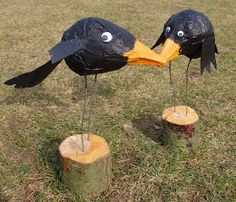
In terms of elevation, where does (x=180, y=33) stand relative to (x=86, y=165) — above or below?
above

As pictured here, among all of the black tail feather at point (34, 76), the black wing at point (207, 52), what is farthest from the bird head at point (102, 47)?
the black wing at point (207, 52)

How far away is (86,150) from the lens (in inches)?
114

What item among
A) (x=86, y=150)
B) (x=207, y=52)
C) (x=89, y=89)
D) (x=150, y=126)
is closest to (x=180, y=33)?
(x=207, y=52)

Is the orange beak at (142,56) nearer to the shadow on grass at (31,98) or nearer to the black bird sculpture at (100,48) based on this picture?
the black bird sculpture at (100,48)

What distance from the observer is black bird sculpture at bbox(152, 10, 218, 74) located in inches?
118

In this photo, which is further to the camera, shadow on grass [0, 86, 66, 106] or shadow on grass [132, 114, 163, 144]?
shadow on grass [0, 86, 66, 106]

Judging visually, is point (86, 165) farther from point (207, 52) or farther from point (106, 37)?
point (207, 52)

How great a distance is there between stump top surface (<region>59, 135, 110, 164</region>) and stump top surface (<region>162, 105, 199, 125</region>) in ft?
2.56

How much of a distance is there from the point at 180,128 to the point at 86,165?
3.46 ft

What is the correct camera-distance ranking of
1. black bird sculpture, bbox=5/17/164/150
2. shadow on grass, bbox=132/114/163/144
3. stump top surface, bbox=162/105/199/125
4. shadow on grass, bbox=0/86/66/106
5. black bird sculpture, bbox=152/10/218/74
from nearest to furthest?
black bird sculpture, bbox=5/17/164/150
black bird sculpture, bbox=152/10/218/74
stump top surface, bbox=162/105/199/125
shadow on grass, bbox=132/114/163/144
shadow on grass, bbox=0/86/66/106

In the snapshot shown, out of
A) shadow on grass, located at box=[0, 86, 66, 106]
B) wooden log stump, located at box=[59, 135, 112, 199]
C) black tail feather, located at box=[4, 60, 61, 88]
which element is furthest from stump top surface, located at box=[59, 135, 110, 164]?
shadow on grass, located at box=[0, 86, 66, 106]

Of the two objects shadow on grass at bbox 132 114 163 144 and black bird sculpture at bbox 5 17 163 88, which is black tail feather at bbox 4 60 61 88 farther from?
shadow on grass at bbox 132 114 163 144

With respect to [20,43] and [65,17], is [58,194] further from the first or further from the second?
[65,17]

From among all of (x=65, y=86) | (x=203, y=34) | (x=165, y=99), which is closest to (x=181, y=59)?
(x=165, y=99)
